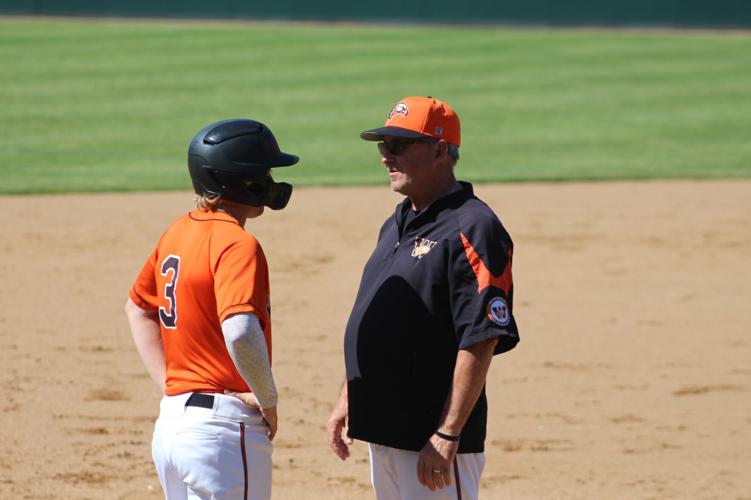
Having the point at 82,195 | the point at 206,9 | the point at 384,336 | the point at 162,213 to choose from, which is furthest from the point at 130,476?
the point at 206,9

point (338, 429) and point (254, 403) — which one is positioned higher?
point (254, 403)

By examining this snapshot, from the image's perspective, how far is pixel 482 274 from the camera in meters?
3.20

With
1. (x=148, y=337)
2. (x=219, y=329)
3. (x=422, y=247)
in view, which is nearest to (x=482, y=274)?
(x=422, y=247)

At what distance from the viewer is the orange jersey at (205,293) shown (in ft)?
10.3

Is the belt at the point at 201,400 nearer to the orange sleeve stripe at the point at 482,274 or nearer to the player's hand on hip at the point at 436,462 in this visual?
the player's hand on hip at the point at 436,462

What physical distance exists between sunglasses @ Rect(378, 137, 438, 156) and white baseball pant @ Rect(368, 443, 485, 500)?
0.92m

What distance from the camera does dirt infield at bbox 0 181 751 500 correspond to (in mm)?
5344

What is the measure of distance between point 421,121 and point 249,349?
2.92ft

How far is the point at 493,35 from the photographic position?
26.6 meters

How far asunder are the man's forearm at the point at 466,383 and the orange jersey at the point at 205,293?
1.89 feet

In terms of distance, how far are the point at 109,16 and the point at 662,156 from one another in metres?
18.2

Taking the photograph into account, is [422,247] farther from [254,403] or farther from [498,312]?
[254,403]

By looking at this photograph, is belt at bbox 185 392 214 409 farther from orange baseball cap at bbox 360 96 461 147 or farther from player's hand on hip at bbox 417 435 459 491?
orange baseball cap at bbox 360 96 461 147

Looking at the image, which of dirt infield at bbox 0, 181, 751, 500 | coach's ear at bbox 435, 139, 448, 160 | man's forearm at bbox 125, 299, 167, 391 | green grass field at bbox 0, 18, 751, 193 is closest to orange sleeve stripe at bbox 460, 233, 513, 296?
coach's ear at bbox 435, 139, 448, 160
